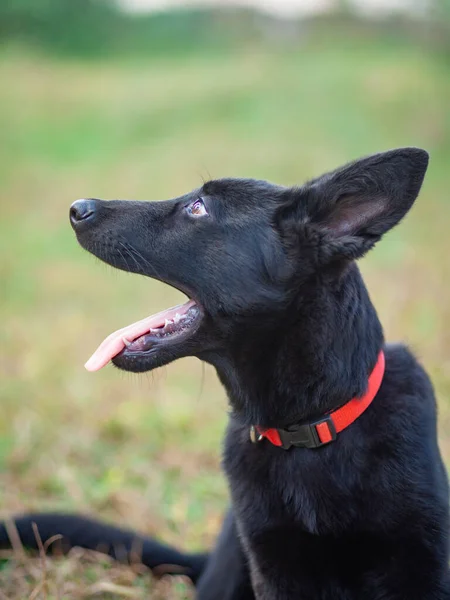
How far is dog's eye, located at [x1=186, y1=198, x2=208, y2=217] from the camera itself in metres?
2.57

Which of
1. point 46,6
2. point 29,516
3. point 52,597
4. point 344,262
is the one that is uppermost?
point 46,6

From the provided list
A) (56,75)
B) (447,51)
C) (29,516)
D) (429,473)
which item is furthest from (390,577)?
(447,51)

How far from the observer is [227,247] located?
2.51 meters

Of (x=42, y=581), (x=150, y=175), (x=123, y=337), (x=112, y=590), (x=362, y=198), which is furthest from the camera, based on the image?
(x=150, y=175)

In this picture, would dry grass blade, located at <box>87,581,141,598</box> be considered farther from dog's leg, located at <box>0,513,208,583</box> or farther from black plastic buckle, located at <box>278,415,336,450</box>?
black plastic buckle, located at <box>278,415,336,450</box>

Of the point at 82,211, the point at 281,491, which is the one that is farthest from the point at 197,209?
the point at 281,491

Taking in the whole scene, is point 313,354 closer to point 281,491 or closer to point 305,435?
point 305,435

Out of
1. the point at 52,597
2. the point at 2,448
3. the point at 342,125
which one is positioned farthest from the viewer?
the point at 342,125

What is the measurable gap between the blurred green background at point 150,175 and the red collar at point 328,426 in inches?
41.0

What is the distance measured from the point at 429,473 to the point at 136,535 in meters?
1.45

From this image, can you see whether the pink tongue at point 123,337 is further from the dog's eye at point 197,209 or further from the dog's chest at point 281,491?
the dog's chest at point 281,491

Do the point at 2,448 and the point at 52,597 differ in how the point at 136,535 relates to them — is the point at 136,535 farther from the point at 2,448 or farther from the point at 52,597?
the point at 2,448

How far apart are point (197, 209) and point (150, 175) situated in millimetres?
10887

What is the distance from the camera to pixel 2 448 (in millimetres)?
4355
